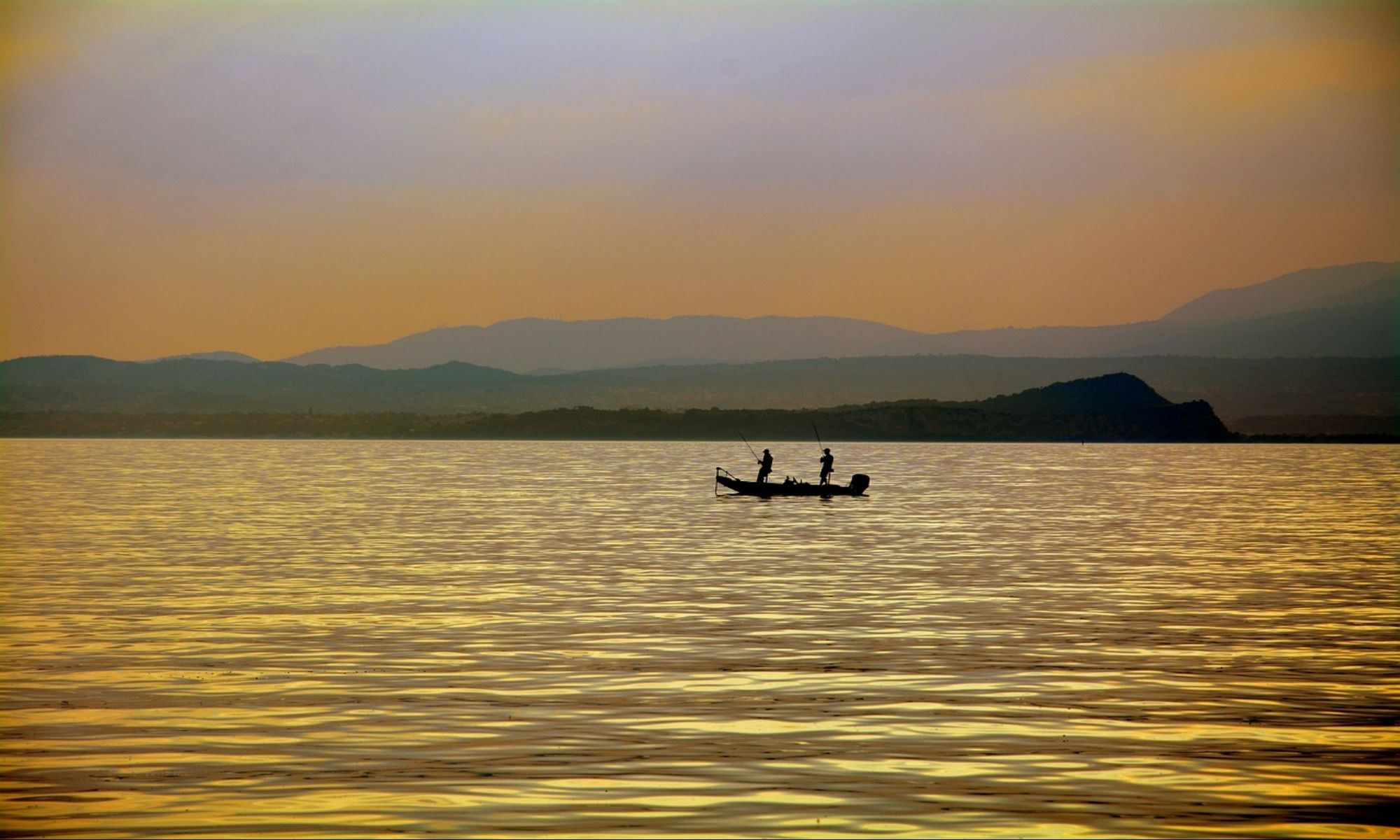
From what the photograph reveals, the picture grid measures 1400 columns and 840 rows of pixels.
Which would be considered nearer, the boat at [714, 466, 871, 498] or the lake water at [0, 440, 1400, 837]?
the lake water at [0, 440, 1400, 837]

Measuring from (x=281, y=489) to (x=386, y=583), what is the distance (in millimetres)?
51431

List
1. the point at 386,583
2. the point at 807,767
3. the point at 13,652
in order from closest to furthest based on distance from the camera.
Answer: the point at 807,767 → the point at 13,652 → the point at 386,583

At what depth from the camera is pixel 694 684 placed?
20.9 m

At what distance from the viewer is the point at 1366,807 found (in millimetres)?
14758

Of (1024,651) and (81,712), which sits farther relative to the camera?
(1024,651)

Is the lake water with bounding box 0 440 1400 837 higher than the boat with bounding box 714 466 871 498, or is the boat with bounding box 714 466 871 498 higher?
the boat with bounding box 714 466 871 498

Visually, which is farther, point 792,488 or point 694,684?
point 792,488

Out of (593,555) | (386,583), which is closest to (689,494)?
(593,555)

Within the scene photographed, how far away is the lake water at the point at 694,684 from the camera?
1457cm

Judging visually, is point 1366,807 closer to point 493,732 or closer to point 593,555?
point 493,732

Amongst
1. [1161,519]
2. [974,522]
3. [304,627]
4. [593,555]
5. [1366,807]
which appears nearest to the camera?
[1366,807]

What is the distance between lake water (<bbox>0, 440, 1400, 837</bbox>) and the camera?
1457 cm

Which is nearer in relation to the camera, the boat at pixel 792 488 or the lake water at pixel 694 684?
the lake water at pixel 694 684

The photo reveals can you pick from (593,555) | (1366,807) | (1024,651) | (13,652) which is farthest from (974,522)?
(1366,807)
